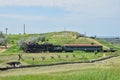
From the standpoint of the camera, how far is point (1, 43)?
A: 120125 mm

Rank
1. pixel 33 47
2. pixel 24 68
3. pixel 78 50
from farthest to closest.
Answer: pixel 78 50 < pixel 33 47 < pixel 24 68

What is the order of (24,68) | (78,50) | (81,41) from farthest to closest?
1. (81,41)
2. (78,50)
3. (24,68)

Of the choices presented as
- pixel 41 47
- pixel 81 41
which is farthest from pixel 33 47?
pixel 81 41

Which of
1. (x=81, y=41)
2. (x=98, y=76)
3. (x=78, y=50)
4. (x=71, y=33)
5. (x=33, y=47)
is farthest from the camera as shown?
(x=71, y=33)

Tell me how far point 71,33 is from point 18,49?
194 feet

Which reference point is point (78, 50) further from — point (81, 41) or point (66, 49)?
point (81, 41)

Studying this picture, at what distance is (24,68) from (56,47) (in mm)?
51499

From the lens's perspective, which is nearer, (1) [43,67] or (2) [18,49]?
(1) [43,67]

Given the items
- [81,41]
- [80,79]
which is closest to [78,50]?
[81,41]

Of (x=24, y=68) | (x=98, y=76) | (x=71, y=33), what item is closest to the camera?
(x=98, y=76)

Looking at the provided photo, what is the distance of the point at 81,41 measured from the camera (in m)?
135

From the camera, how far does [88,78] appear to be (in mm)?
28562

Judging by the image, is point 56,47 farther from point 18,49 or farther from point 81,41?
point 81,41

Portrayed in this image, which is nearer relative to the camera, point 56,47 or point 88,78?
point 88,78
